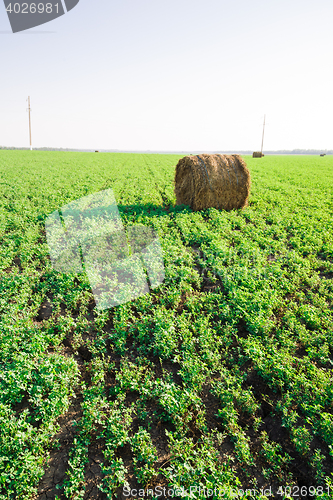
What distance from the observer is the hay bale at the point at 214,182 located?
1127 centimetres

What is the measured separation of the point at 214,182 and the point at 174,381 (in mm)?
8683

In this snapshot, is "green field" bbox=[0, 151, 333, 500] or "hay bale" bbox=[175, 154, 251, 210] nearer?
"green field" bbox=[0, 151, 333, 500]

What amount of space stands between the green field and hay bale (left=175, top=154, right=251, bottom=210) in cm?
441

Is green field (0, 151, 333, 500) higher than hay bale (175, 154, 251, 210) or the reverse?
the reverse

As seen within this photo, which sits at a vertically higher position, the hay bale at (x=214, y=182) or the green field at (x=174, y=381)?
the hay bale at (x=214, y=182)

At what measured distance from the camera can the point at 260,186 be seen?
17141mm

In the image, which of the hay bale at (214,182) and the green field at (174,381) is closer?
the green field at (174,381)

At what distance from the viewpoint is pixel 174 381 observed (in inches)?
159

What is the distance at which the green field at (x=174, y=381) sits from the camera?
297cm

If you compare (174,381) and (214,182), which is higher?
(214,182)

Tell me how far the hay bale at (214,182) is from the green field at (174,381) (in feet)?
14.5

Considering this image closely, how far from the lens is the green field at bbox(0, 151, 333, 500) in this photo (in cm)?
297

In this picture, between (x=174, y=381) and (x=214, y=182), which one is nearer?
(x=174, y=381)

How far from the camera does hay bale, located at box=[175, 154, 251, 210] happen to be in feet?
37.0
